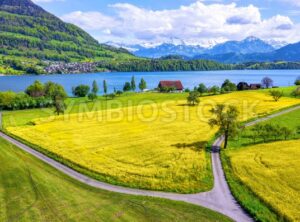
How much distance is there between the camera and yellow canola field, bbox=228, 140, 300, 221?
3797cm

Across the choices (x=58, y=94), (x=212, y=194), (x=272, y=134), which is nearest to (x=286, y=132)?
(x=272, y=134)

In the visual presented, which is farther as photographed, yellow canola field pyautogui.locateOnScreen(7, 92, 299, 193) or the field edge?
yellow canola field pyautogui.locateOnScreen(7, 92, 299, 193)

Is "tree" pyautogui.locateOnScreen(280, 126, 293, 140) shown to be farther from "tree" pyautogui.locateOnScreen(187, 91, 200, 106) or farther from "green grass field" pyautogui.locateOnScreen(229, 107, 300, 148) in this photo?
"tree" pyautogui.locateOnScreen(187, 91, 200, 106)

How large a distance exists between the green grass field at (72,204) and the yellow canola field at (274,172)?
329 inches

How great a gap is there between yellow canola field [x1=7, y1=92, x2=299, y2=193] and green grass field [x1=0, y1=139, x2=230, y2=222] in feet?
15.9

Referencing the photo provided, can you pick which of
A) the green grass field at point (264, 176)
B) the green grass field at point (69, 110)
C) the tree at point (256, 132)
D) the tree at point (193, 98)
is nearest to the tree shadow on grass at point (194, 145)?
the green grass field at point (264, 176)

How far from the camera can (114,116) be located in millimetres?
102375

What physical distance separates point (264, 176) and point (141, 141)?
99.5 feet

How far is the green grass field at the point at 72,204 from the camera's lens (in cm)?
3581

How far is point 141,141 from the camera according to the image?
69125mm

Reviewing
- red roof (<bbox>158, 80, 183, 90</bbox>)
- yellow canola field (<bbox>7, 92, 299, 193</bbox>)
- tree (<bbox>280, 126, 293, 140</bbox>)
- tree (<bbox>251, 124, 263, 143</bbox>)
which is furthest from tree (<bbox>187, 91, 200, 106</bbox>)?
red roof (<bbox>158, 80, 183, 90</bbox>)

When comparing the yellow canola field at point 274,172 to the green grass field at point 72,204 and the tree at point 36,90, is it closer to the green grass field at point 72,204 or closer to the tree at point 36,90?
the green grass field at point 72,204

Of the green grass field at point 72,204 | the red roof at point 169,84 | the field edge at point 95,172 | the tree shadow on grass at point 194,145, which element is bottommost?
the green grass field at point 72,204

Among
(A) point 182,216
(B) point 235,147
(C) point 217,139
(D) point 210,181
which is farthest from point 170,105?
(A) point 182,216
